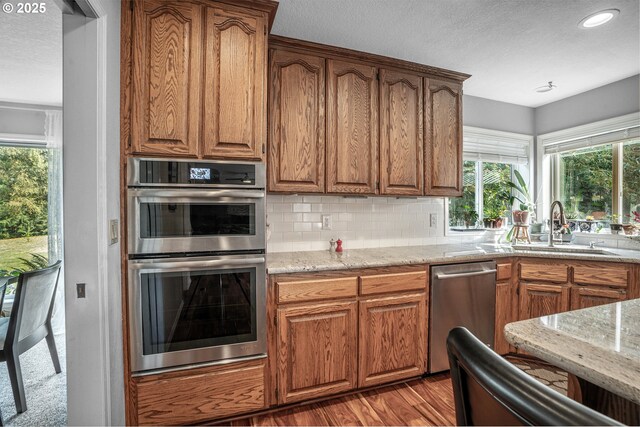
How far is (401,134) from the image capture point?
2410mm

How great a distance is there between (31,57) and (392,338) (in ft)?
11.2

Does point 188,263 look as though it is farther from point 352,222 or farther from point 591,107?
point 591,107

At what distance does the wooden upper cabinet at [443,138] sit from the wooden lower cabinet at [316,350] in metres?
1.32

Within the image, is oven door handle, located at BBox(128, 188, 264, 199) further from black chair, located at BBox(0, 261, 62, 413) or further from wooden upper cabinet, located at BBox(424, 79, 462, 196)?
wooden upper cabinet, located at BBox(424, 79, 462, 196)

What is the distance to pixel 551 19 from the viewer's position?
1.93 m

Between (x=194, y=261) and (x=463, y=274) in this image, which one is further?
(x=463, y=274)

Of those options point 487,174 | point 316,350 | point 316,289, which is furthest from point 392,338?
point 487,174

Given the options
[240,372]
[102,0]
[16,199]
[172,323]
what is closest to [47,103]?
[16,199]

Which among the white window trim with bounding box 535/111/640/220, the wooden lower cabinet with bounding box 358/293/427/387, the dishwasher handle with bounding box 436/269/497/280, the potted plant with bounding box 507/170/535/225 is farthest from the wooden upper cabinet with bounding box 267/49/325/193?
the white window trim with bounding box 535/111/640/220

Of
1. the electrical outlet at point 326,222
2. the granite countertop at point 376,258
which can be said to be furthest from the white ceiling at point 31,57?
the electrical outlet at point 326,222

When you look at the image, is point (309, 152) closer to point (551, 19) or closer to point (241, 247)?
point (241, 247)

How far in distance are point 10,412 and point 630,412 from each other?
116 inches

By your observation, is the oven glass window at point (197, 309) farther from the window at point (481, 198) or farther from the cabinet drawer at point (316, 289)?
the window at point (481, 198)

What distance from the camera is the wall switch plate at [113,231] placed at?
136cm
